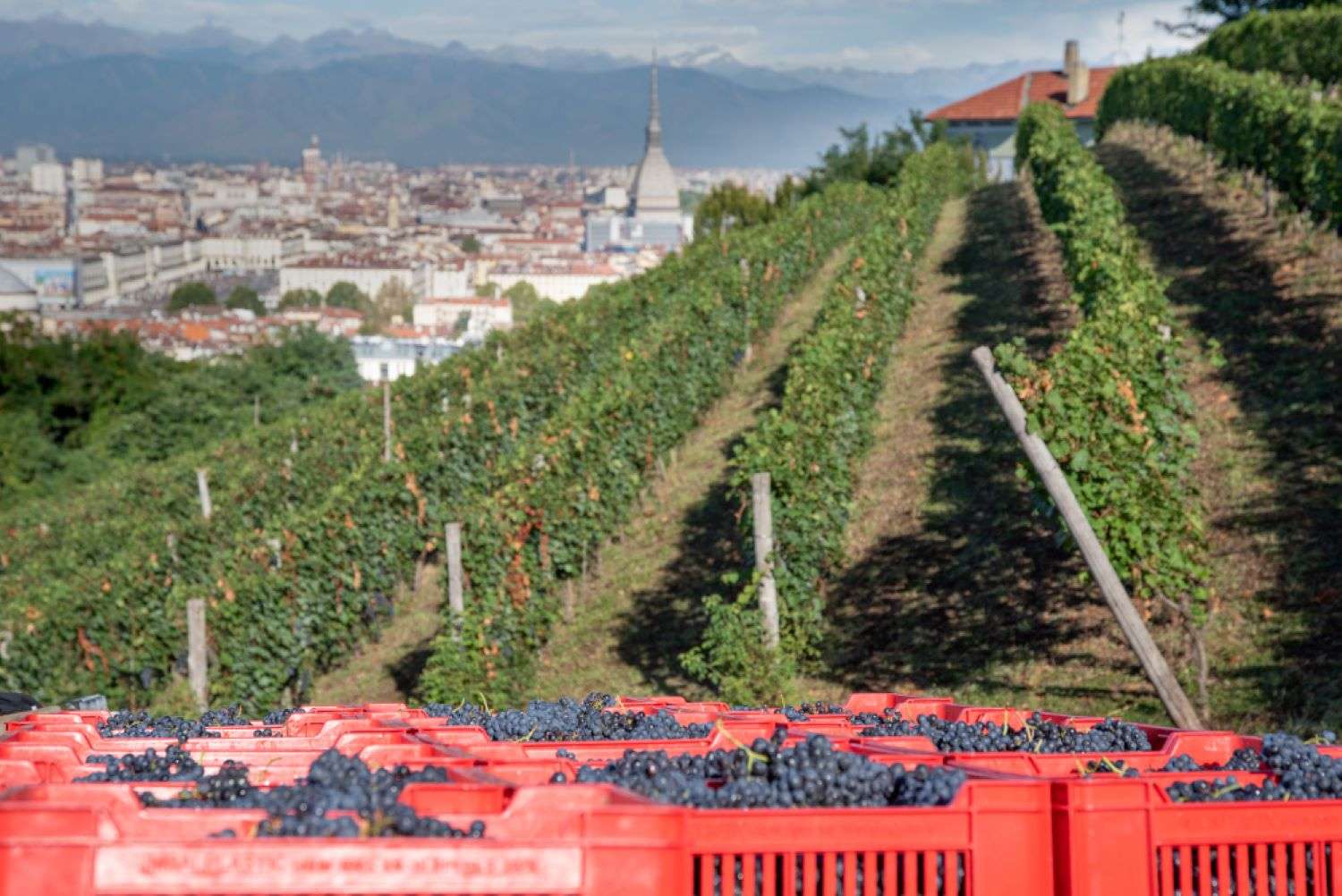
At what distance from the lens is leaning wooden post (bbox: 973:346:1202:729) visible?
27.8ft

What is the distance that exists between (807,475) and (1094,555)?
4.45 metres

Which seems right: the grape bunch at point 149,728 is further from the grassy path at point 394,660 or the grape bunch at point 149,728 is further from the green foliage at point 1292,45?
the green foliage at point 1292,45

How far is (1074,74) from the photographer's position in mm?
73750

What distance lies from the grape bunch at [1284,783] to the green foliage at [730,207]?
5696cm

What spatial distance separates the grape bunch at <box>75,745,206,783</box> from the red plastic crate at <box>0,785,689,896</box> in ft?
2.10

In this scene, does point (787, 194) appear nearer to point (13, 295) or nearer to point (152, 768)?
point (152, 768)

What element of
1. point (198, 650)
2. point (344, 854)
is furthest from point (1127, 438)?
point (198, 650)

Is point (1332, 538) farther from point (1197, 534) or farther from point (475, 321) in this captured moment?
point (475, 321)

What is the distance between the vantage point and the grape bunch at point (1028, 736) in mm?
4082

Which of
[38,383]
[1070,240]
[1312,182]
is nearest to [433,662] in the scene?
[1070,240]

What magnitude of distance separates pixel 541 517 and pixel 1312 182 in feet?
28.2

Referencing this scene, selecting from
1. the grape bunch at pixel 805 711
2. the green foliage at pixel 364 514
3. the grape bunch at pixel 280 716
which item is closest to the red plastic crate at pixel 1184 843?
the grape bunch at pixel 805 711

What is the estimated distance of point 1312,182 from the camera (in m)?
17.5

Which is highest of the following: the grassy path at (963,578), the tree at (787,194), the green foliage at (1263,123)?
the green foliage at (1263,123)
